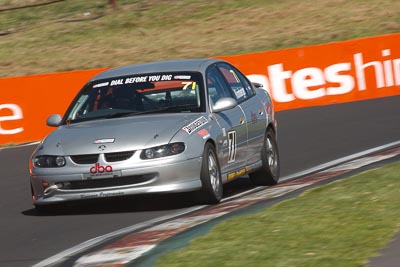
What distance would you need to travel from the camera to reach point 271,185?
1224cm

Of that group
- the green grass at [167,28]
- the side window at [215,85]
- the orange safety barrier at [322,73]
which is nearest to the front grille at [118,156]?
the side window at [215,85]

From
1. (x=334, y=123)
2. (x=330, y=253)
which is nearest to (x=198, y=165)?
(x=330, y=253)

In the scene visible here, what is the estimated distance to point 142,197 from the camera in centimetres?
1189

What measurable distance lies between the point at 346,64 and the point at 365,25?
38.9ft

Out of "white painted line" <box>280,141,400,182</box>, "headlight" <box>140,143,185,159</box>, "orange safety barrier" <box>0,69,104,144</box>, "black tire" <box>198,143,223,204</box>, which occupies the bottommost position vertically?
"white painted line" <box>280,141,400,182</box>

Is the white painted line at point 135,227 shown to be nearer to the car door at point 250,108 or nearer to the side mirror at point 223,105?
the car door at point 250,108

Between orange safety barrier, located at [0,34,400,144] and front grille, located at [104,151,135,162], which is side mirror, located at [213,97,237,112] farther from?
orange safety barrier, located at [0,34,400,144]

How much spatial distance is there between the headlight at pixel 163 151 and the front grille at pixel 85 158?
418 mm

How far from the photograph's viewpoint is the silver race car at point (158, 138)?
34.2 ft

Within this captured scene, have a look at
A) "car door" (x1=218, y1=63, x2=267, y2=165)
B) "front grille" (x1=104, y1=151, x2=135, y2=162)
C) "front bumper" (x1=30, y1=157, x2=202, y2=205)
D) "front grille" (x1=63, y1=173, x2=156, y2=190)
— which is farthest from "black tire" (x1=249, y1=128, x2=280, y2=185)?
"front grille" (x1=104, y1=151, x2=135, y2=162)

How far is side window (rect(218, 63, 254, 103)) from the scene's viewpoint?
39.7ft

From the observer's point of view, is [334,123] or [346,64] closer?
[334,123]

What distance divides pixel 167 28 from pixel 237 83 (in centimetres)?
2362

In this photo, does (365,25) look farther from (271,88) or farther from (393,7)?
(271,88)
